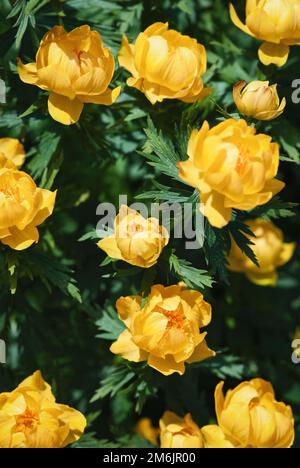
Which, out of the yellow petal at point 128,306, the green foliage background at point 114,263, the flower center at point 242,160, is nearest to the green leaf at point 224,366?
the green foliage background at point 114,263

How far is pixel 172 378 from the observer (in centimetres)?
155

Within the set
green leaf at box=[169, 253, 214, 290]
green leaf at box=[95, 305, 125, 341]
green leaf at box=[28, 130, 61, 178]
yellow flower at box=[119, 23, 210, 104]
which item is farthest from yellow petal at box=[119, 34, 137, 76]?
green leaf at box=[95, 305, 125, 341]

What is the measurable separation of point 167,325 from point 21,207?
0.28m

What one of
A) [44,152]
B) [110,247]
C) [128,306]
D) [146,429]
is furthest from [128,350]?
[146,429]

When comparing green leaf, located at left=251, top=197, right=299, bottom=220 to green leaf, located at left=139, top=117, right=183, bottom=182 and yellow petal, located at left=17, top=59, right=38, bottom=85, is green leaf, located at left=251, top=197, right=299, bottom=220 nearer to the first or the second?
green leaf, located at left=139, top=117, right=183, bottom=182

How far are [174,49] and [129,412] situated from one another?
0.80 meters

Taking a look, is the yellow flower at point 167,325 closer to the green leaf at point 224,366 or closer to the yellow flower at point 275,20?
the green leaf at point 224,366

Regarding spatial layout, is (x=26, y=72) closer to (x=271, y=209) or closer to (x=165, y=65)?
(x=165, y=65)

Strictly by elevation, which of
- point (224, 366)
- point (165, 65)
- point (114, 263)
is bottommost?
point (224, 366)

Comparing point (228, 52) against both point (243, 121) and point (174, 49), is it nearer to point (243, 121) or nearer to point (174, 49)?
point (174, 49)

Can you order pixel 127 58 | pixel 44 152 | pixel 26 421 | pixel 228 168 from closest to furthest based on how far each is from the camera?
pixel 228 168 → pixel 26 421 → pixel 127 58 → pixel 44 152

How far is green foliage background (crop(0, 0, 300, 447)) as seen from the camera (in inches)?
54.5

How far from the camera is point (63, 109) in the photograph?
1.36 meters
